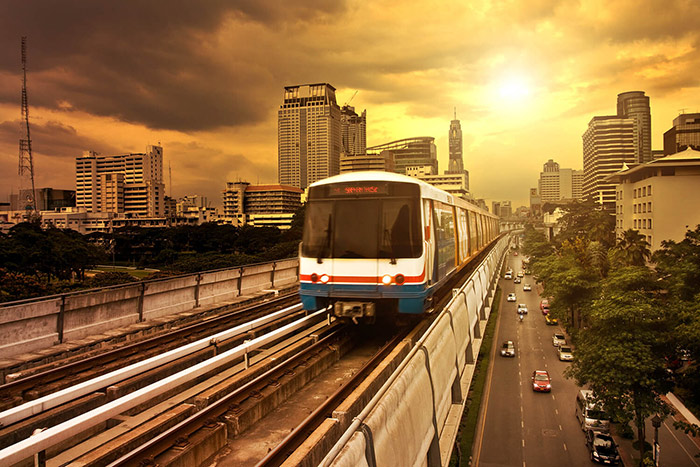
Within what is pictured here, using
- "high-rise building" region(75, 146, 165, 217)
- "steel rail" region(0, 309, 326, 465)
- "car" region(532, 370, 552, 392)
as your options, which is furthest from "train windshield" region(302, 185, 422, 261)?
"high-rise building" region(75, 146, 165, 217)

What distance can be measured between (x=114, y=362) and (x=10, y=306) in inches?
114

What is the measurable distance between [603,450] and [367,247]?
2340 cm

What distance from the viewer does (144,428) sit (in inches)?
255

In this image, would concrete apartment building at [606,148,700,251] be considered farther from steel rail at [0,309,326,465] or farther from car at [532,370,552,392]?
steel rail at [0,309,326,465]

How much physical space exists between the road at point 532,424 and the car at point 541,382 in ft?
1.33

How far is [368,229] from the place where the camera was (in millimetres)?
10477

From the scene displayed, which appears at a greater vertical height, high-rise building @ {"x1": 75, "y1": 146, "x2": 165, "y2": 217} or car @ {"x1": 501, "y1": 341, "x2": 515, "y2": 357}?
high-rise building @ {"x1": 75, "y1": 146, "x2": 165, "y2": 217}

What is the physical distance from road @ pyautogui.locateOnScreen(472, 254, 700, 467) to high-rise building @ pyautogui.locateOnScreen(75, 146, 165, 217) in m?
146

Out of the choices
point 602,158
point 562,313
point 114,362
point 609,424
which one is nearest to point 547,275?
point 562,313

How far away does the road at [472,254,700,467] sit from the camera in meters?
26.4

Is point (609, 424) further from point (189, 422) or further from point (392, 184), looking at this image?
point (189, 422)

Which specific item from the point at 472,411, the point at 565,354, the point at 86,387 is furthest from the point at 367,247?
the point at 565,354

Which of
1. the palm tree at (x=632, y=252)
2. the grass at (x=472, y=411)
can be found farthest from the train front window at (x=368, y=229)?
the palm tree at (x=632, y=252)

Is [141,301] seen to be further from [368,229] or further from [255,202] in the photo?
[255,202]
